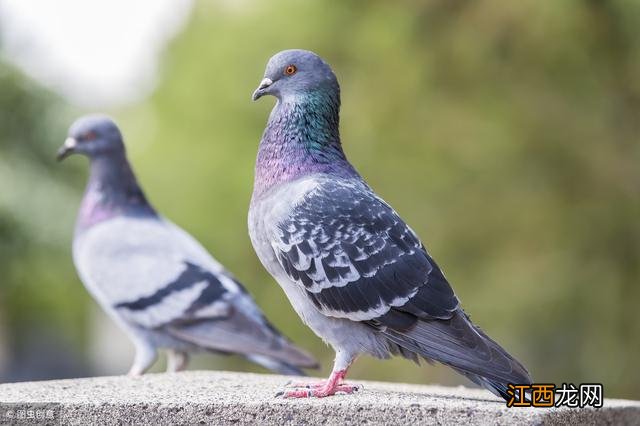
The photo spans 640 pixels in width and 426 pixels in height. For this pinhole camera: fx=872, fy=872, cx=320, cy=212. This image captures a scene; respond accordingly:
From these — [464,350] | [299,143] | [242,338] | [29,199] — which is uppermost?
[299,143]

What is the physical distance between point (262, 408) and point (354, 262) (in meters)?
0.78

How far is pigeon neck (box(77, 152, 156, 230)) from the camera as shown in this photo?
6262mm

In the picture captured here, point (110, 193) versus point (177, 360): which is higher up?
point (110, 193)

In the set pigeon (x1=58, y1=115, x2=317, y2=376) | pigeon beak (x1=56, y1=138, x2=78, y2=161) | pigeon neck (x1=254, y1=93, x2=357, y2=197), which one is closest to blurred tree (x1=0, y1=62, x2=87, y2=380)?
pigeon beak (x1=56, y1=138, x2=78, y2=161)

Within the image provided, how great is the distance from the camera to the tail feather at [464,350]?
3.88 metres

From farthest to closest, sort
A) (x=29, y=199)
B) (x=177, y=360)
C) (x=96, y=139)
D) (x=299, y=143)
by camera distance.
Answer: (x=29, y=199) → (x=96, y=139) → (x=177, y=360) → (x=299, y=143)

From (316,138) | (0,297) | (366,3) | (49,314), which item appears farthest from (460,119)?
(49,314)

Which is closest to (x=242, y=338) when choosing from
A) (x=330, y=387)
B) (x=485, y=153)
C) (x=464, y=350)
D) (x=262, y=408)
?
(x=330, y=387)

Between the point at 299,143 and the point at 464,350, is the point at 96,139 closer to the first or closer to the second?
the point at 299,143

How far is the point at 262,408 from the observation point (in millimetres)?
3881

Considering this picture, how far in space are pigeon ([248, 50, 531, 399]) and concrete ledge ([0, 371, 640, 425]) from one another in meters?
0.17

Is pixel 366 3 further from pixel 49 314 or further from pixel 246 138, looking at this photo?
pixel 49 314

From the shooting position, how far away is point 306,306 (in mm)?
4152

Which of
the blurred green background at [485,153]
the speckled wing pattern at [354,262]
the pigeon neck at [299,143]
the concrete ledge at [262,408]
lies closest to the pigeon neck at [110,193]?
the concrete ledge at [262,408]
